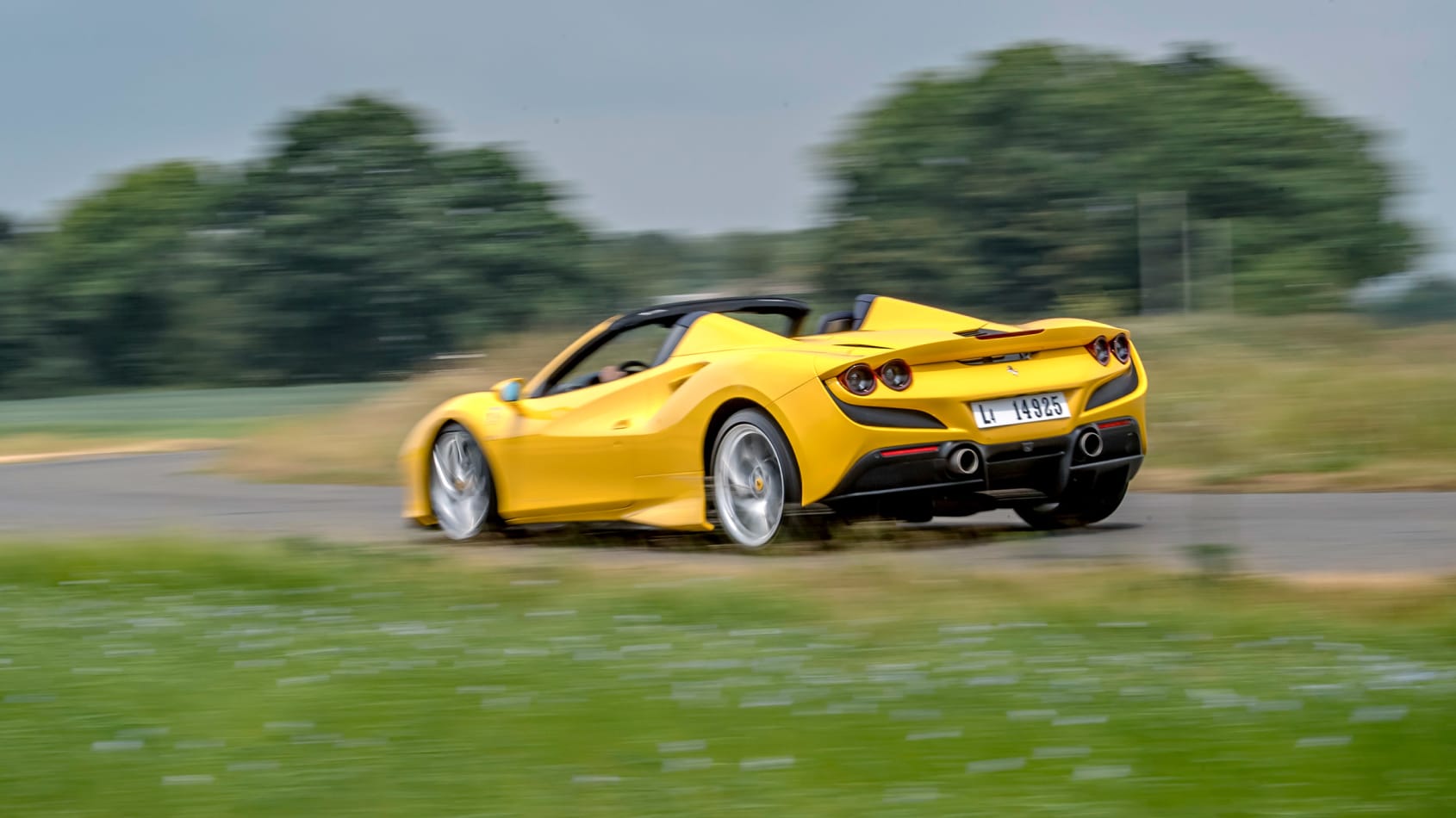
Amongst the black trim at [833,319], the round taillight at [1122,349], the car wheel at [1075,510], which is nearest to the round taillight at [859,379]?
the black trim at [833,319]

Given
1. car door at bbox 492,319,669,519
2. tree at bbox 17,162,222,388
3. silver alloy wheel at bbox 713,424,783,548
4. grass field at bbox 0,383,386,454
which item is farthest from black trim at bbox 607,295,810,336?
tree at bbox 17,162,222,388

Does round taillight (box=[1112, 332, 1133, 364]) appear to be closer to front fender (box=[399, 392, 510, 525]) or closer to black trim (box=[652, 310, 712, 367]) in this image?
black trim (box=[652, 310, 712, 367])

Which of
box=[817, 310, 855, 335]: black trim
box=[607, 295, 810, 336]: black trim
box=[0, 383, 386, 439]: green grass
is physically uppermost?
box=[607, 295, 810, 336]: black trim

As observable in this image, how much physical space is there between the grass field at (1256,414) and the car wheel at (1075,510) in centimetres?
258

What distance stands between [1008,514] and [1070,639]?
14.7 feet

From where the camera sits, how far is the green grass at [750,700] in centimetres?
382

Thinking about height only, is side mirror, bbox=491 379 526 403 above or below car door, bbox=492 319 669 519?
above

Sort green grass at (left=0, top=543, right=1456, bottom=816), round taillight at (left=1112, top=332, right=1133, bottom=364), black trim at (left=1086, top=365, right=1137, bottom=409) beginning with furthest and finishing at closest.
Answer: round taillight at (left=1112, top=332, right=1133, bottom=364) → black trim at (left=1086, top=365, right=1137, bottom=409) → green grass at (left=0, top=543, right=1456, bottom=816)

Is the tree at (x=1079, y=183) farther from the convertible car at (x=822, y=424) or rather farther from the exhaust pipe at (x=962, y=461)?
the exhaust pipe at (x=962, y=461)

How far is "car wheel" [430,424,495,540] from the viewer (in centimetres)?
970

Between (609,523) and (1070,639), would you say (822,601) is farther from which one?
(609,523)

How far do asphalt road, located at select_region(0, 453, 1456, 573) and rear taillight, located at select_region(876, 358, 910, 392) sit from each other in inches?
27.5

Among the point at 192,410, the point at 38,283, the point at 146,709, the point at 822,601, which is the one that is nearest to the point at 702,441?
the point at 822,601

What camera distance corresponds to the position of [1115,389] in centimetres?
834
